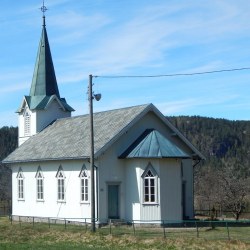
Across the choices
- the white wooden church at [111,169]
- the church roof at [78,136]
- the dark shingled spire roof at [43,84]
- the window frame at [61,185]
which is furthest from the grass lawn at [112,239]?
the dark shingled spire roof at [43,84]

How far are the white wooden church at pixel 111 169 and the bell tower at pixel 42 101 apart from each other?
1431 mm

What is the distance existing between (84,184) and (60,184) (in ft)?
9.70

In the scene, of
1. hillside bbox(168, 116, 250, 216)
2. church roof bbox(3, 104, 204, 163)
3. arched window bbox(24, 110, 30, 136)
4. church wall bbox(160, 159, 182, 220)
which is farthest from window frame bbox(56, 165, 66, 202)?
hillside bbox(168, 116, 250, 216)

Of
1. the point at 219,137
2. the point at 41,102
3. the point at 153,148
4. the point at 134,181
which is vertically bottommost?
the point at 134,181

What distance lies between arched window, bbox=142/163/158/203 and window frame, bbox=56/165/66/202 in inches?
247

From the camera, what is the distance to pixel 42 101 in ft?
162

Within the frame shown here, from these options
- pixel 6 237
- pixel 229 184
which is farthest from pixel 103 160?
pixel 229 184

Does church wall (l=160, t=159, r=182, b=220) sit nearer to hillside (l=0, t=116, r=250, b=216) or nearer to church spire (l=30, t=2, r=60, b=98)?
church spire (l=30, t=2, r=60, b=98)

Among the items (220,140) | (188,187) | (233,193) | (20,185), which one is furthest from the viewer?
(220,140)

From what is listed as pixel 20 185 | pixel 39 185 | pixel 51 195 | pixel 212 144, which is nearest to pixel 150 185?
pixel 51 195

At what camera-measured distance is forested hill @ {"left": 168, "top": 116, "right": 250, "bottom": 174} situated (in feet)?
474

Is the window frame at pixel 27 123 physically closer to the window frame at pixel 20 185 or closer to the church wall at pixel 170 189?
the window frame at pixel 20 185

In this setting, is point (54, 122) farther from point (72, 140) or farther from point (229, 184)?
point (229, 184)

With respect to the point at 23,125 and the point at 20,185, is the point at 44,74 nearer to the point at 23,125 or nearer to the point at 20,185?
the point at 23,125
